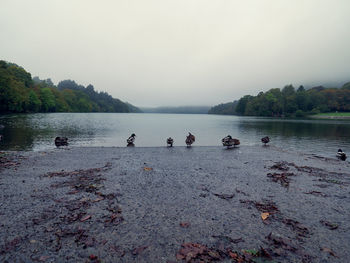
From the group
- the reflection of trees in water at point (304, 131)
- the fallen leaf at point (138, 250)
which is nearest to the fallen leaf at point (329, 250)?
the fallen leaf at point (138, 250)

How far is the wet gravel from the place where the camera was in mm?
4133

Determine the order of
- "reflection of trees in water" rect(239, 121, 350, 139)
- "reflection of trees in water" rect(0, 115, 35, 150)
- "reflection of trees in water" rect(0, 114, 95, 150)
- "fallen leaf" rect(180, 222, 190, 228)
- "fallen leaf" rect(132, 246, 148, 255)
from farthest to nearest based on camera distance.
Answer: "reflection of trees in water" rect(239, 121, 350, 139) < "reflection of trees in water" rect(0, 114, 95, 150) < "reflection of trees in water" rect(0, 115, 35, 150) < "fallen leaf" rect(180, 222, 190, 228) < "fallen leaf" rect(132, 246, 148, 255)

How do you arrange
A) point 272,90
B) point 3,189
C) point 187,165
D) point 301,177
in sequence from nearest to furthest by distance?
point 3,189, point 301,177, point 187,165, point 272,90

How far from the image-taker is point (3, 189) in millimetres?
7559

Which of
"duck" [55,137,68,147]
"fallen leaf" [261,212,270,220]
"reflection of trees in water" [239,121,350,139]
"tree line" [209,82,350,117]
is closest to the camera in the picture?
"fallen leaf" [261,212,270,220]

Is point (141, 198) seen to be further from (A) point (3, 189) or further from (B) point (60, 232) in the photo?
(A) point (3, 189)

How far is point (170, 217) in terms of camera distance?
570cm

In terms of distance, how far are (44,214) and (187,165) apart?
8.83 metres

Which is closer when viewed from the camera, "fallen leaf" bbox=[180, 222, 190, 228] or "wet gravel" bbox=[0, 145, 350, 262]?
"wet gravel" bbox=[0, 145, 350, 262]

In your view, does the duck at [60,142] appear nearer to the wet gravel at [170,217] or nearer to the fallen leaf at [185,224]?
the wet gravel at [170,217]

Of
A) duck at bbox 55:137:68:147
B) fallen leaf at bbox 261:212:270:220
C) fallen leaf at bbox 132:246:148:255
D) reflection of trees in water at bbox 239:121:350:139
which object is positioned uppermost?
duck at bbox 55:137:68:147

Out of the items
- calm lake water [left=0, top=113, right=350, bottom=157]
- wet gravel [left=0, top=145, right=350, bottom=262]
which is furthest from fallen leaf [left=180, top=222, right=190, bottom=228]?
calm lake water [left=0, top=113, right=350, bottom=157]

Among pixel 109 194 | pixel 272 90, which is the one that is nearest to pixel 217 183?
pixel 109 194

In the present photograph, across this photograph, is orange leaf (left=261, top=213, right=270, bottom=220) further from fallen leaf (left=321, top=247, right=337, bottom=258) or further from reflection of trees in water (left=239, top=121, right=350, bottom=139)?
reflection of trees in water (left=239, top=121, right=350, bottom=139)
